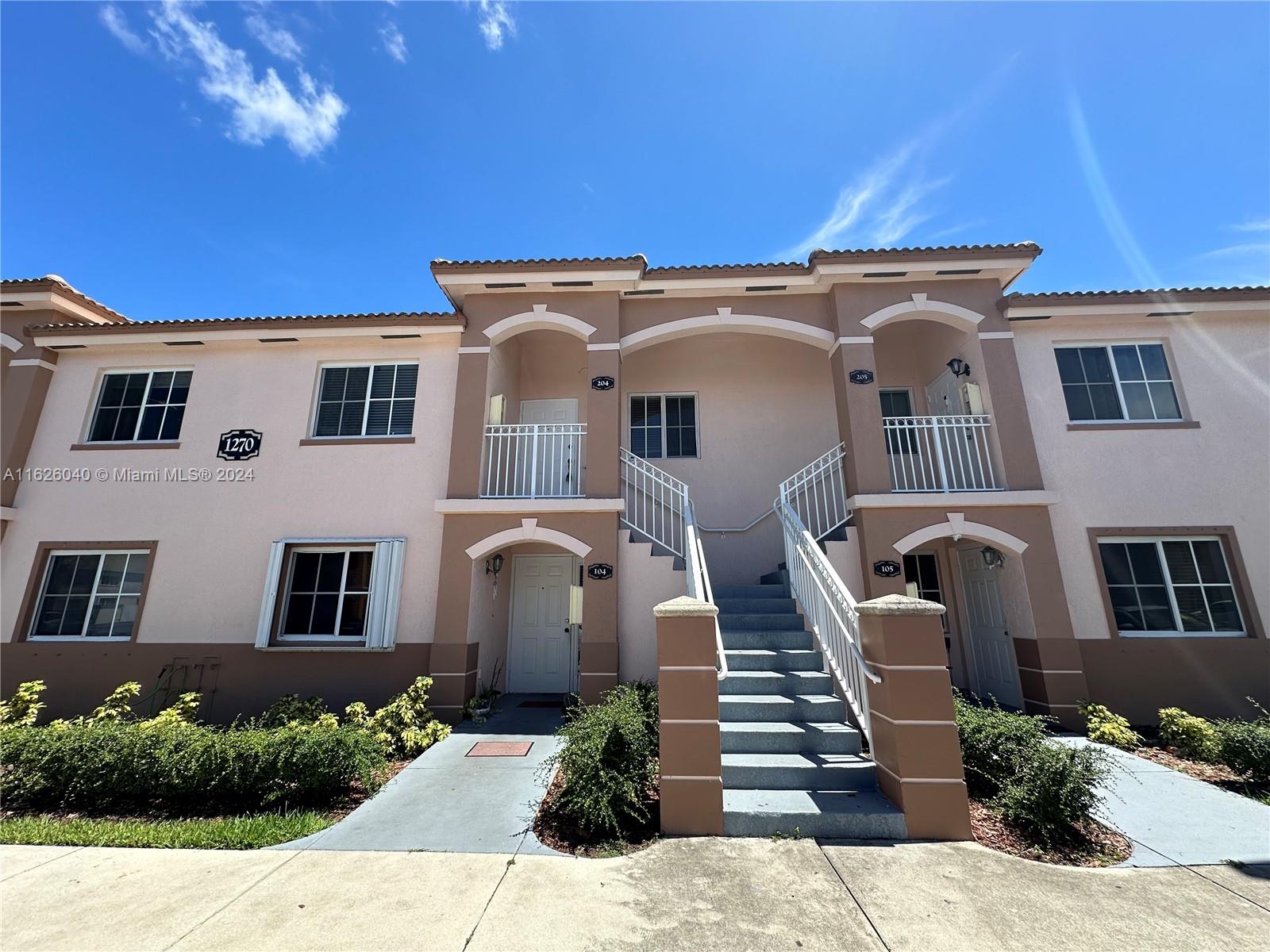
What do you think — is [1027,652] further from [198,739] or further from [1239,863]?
[198,739]

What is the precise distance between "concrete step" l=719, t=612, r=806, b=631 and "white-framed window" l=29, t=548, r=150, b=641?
28.6ft

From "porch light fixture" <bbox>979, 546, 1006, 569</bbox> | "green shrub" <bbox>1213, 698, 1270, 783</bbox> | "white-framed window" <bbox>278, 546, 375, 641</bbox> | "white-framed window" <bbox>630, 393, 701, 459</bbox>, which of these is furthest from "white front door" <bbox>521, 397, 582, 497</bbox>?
"green shrub" <bbox>1213, 698, 1270, 783</bbox>

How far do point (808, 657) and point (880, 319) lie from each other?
534cm

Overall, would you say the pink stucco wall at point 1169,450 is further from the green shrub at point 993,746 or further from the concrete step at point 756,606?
the concrete step at point 756,606

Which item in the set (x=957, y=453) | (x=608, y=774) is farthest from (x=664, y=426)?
(x=608, y=774)

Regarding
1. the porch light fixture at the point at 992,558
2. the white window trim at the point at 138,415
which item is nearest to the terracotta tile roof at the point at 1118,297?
the porch light fixture at the point at 992,558

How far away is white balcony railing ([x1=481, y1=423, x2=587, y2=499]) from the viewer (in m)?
8.23

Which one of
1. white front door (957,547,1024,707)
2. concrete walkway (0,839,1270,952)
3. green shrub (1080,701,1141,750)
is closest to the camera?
concrete walkway (0,839,1270,952)

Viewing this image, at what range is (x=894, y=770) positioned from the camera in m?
4.29

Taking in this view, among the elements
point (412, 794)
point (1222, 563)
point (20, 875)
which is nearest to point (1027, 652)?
point (1222, 563)

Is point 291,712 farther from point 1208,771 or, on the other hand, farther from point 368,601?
point 1208,771

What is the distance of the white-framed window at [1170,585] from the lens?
735 centimetres

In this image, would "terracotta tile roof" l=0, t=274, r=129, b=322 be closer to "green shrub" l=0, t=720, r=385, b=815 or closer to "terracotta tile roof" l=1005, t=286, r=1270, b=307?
"green shrub" l=0, t=720, r=385, b=815

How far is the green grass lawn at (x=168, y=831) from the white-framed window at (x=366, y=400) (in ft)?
17.5
